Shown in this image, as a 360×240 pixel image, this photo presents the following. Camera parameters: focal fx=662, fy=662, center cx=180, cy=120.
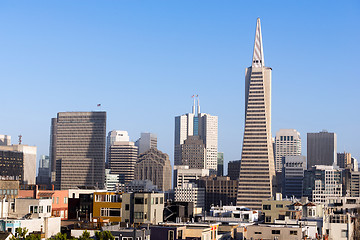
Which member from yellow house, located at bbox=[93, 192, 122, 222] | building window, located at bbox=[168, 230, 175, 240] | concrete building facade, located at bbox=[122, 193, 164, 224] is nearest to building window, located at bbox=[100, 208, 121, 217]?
yellow house, located at bbox=[93, 192, 122, 222]

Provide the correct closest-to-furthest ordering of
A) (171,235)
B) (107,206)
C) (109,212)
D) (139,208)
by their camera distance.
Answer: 1. (171,235)
2. (139,208)
3. (109,212)
4. (107,206)

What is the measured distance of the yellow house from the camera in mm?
161637

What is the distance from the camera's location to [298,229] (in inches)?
5315

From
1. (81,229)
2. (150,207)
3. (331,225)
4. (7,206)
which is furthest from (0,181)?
(331,225)

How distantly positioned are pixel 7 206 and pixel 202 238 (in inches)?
1767

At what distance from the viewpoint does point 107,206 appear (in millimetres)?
165000

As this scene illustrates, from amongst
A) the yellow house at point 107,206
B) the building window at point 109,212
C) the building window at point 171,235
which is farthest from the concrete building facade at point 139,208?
the building window at point 171,235

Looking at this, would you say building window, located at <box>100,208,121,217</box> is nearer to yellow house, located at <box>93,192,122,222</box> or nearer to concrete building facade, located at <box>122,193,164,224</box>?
yellow house, located at <box>93,192,122,222</box>

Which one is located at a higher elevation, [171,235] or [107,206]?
[107,206]

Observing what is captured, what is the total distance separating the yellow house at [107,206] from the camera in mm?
161637

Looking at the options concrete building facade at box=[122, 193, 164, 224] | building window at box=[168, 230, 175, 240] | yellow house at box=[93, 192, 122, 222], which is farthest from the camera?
yellow house at box=[93, 192, 122, 222]

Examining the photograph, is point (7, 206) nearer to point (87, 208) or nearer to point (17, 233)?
point (17, 233)

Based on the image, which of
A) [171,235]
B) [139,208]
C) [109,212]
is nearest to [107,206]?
[109,212]

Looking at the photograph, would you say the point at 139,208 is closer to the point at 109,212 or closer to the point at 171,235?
the point at 109,212
